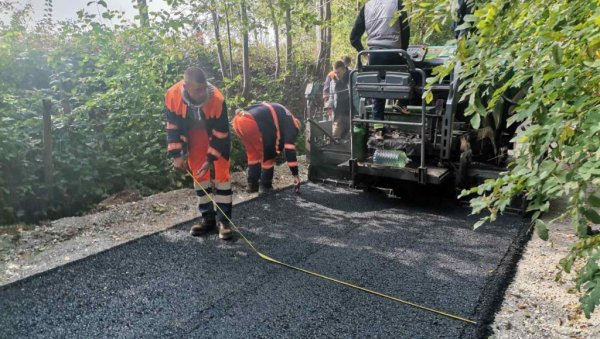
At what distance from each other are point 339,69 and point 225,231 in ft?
14.7

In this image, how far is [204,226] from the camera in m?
4.57

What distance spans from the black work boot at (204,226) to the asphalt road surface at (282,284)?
9 cm

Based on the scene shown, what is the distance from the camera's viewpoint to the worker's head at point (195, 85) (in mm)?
4156

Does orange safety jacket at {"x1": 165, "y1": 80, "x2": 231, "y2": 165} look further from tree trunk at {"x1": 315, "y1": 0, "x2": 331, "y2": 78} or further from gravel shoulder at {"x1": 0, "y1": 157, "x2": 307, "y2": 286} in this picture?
tree trunk at {"x1": 315, "y1": 0, "x2": 331, "y2": 78}

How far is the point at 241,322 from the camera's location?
287cm

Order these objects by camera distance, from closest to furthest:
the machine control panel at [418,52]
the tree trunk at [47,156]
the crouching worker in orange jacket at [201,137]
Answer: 1. the crouching worker in orange jacket at [201,137]
2. the tree trunk at [47,156]
3. the machine control panel at [418,52]

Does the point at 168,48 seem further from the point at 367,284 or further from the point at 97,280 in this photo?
the point at 367,284

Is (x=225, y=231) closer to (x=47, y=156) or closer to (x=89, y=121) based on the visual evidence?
(x=47, y=156)

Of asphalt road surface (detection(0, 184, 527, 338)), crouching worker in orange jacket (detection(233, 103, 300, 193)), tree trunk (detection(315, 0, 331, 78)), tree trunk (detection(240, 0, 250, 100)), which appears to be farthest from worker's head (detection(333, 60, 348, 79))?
tree trunk (detection(315, 0, 331, 78))

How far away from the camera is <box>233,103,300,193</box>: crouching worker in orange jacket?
589cm

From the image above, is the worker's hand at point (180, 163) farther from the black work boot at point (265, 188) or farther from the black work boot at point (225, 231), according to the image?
the black work boot at point (265, 188)

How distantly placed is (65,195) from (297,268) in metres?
3.37

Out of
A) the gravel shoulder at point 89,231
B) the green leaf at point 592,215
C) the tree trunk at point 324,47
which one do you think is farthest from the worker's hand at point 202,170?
the tree trunk at point 324,47

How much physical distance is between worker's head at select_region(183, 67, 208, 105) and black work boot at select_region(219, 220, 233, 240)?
121 centimetres
